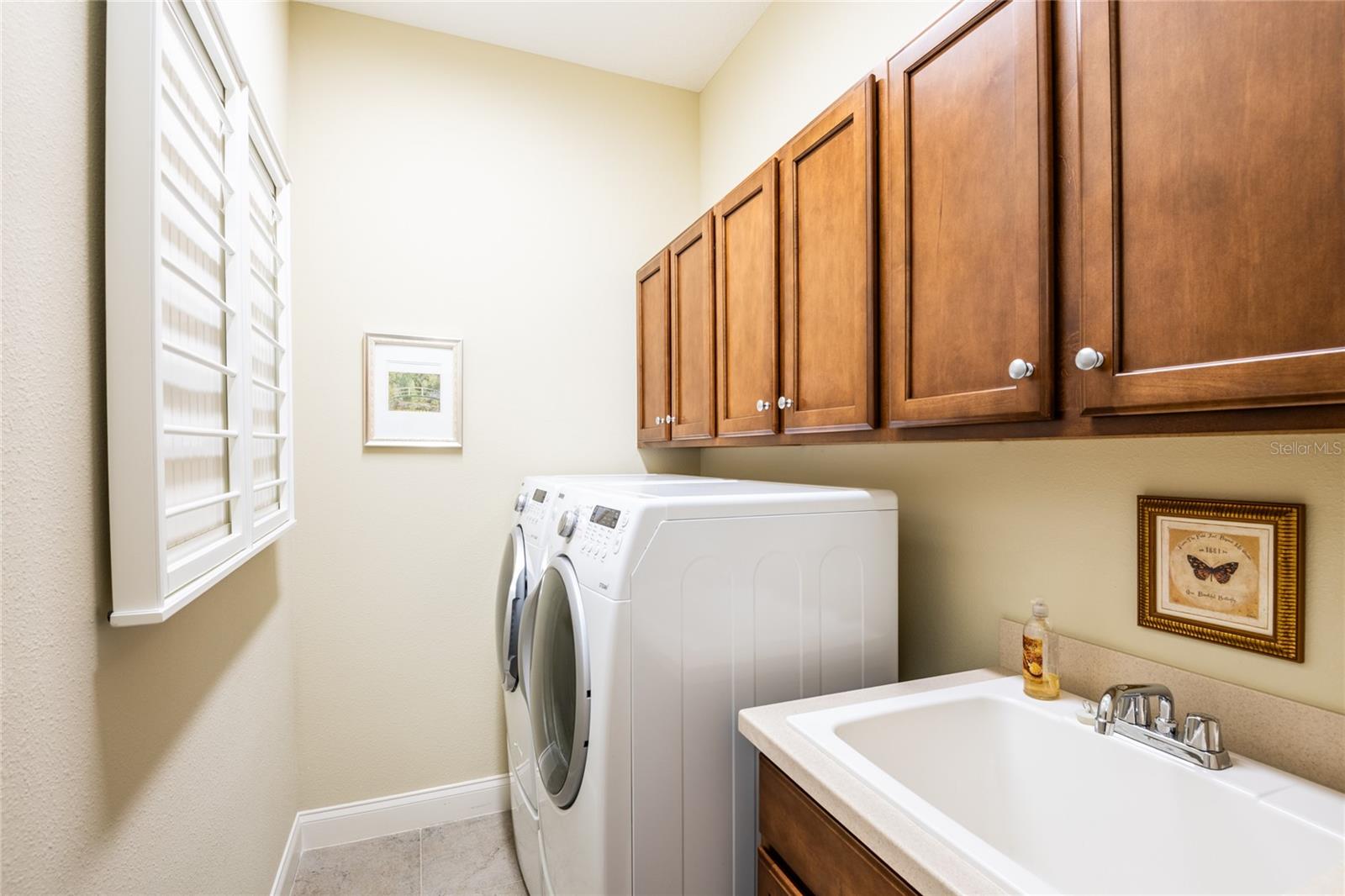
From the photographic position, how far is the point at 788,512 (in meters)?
1.36

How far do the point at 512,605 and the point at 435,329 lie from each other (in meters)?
1.14

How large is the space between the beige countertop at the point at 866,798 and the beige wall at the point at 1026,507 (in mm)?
251

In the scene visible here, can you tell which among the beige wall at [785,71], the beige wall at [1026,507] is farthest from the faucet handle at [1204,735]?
the beige wall at [785,71]

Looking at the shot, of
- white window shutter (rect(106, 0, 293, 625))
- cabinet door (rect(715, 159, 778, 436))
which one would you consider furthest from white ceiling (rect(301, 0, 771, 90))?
white window shutter (rect(106, 0, 293, 625))

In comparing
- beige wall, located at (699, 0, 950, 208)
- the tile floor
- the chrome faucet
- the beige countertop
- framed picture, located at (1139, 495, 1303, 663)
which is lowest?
the tile floor

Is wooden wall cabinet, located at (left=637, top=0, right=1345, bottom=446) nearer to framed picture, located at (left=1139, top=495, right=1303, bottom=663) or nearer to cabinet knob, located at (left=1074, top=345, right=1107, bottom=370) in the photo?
cabinet knob, located at (left=1074, top=345, right=1107, bottom=370)

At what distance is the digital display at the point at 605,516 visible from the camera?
1320mm

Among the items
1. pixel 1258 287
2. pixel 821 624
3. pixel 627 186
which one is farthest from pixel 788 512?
pixel 627 186

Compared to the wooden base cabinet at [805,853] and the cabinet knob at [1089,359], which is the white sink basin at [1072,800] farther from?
the cabinet knob at [1089,359]

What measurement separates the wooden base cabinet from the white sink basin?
91 mm

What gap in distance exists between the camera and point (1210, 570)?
1001mm

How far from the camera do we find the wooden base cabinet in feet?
2.81

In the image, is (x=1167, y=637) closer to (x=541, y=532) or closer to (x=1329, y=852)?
(x=1329, y=852)

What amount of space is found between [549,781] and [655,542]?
721 mm
